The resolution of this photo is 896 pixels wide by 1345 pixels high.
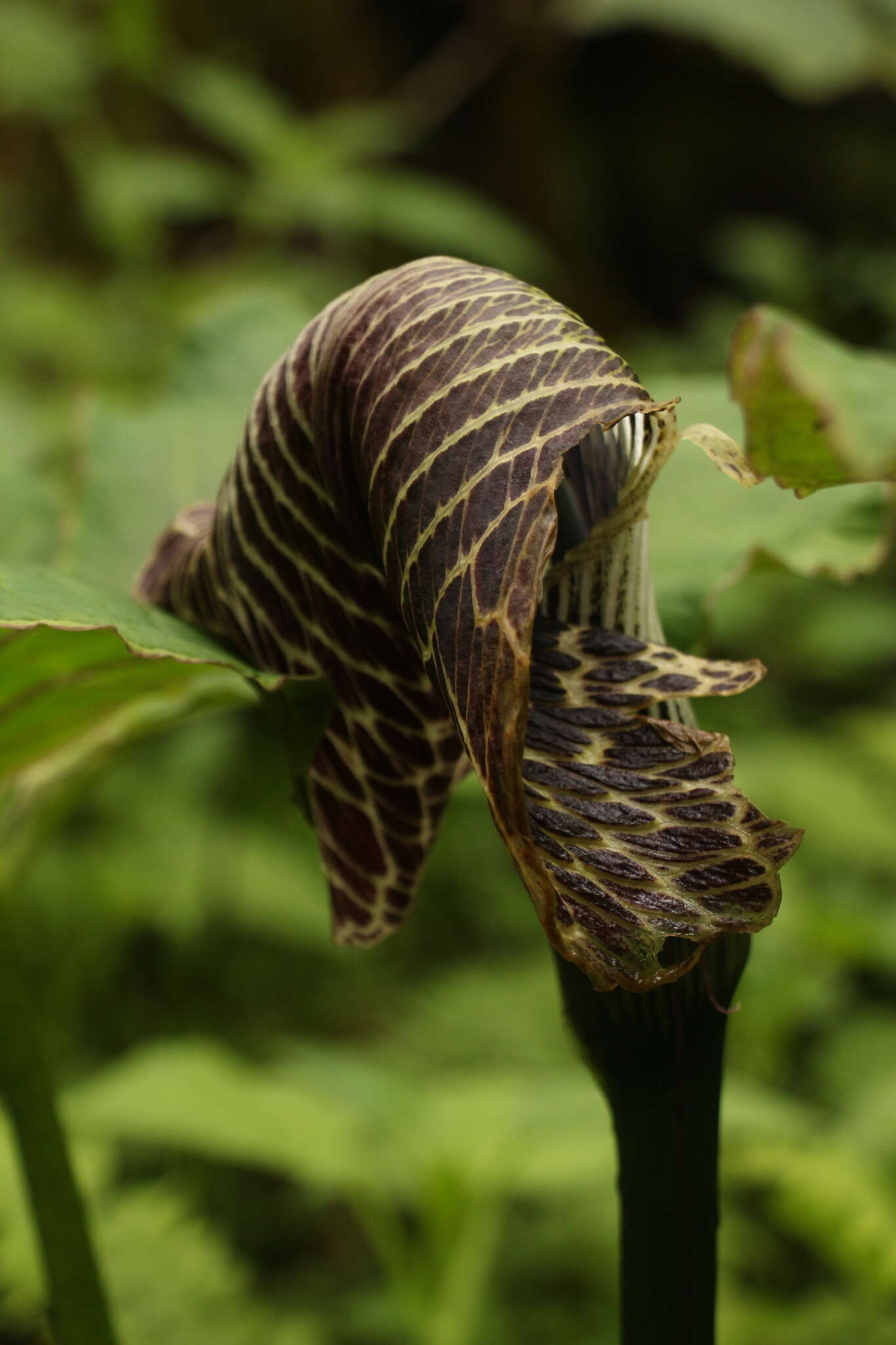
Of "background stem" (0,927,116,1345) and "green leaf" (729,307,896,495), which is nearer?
"green leaf" (729,307,896,495)

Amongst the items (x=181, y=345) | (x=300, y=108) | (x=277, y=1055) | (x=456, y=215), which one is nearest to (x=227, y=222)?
(x=300, y=108)

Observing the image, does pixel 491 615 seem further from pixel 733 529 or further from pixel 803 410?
pixel 733 529

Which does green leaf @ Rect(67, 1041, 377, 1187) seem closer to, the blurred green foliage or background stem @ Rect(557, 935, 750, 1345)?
the blurred green foliage

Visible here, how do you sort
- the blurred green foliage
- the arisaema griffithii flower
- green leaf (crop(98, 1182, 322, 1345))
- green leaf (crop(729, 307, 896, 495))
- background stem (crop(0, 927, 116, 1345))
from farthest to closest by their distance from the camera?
green leaf (crop(98, 1182, 322, 1345)) → the blurred green foliage → background stem (crop(0, 927, 116, 1345)) → green leaf (crop(729, 307, 896, 495)) → the arisaema griffithii flower

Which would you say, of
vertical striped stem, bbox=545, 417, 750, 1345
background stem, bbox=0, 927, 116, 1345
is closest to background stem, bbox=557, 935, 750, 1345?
vertical striped stem, bbox=545, 417, 750, 1345

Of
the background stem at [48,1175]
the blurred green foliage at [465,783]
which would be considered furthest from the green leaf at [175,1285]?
the background stem at [48,1175]

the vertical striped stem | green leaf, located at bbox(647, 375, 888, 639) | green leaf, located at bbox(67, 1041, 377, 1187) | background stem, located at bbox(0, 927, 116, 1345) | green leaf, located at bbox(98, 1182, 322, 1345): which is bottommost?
green leaf, located at bbox(98, 1182, 322, 1345)

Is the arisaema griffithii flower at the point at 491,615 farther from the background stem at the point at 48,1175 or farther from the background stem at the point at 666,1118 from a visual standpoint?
the background stem at the point at 48,1175
